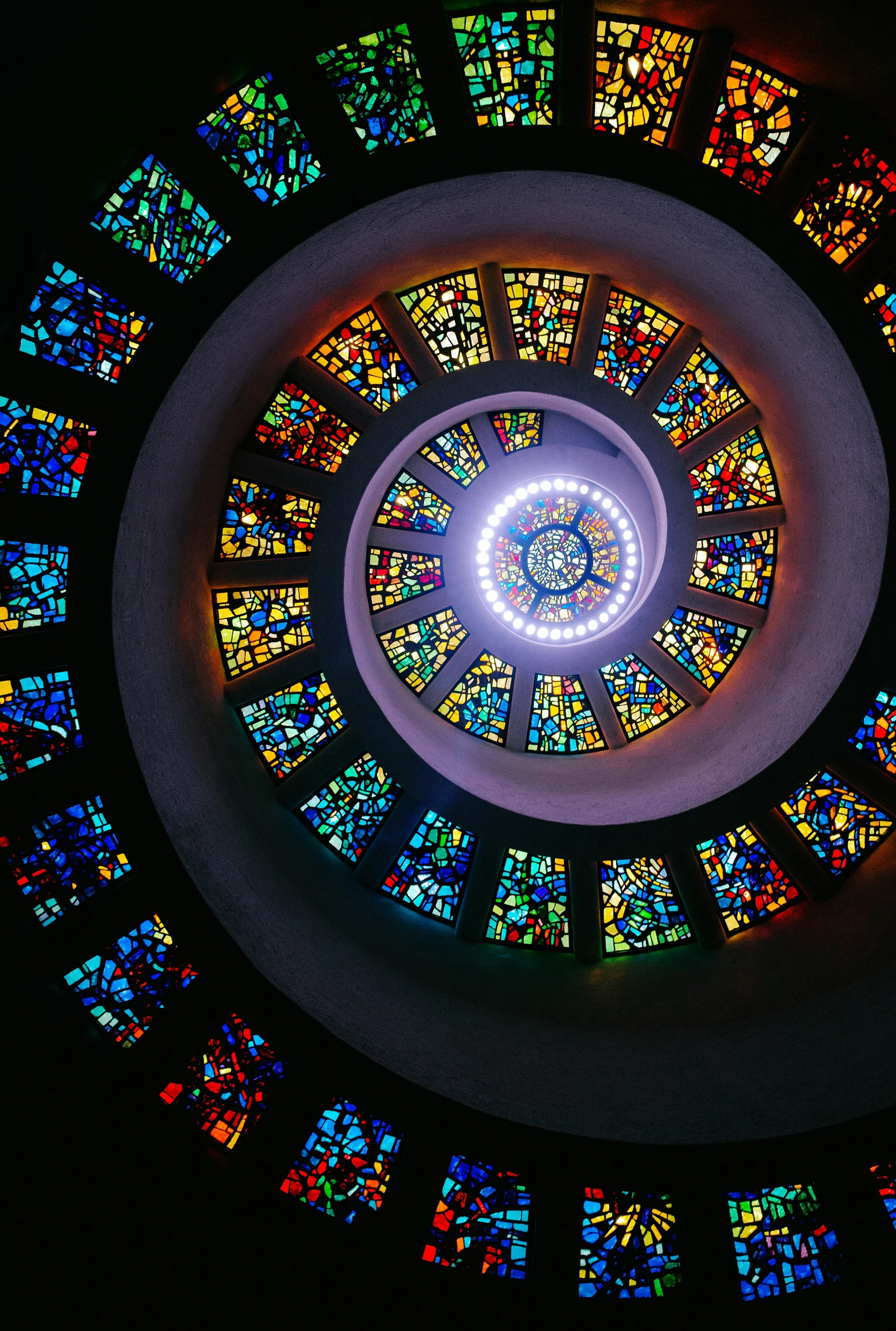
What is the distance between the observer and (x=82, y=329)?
5781 millimetres

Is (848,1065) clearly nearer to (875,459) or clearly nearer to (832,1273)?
(832,1273)

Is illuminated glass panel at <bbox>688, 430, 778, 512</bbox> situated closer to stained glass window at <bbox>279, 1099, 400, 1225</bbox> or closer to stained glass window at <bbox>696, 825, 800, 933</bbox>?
stained glass window at <bbox>696, 825, 800, 933</bbox>

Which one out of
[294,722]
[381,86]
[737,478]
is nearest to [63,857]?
[294,722]

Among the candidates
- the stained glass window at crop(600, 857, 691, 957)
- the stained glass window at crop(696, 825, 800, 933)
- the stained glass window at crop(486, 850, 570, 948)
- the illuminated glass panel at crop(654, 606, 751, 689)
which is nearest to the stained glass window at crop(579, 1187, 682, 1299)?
the stained glass window at crop(600, 857, 691, 957)

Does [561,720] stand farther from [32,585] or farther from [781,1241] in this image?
[32,585]

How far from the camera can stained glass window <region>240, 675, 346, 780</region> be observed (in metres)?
9.23

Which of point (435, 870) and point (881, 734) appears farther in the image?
point (435, 870)

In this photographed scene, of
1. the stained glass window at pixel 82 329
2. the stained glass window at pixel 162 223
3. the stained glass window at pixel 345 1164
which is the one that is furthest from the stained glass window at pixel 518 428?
the stained glass window at pixel 345 1164

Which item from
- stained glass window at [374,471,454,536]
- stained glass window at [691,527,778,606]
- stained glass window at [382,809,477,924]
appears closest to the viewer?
stained glass window at [382,809,477,924]

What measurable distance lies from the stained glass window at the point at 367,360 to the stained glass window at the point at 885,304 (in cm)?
472

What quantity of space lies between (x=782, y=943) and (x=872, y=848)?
4.46 ft

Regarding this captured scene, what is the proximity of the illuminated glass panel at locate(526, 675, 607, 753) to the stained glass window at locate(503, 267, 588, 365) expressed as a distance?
4027 mm

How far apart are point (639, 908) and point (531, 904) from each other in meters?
1.23

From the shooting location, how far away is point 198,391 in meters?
6.80
